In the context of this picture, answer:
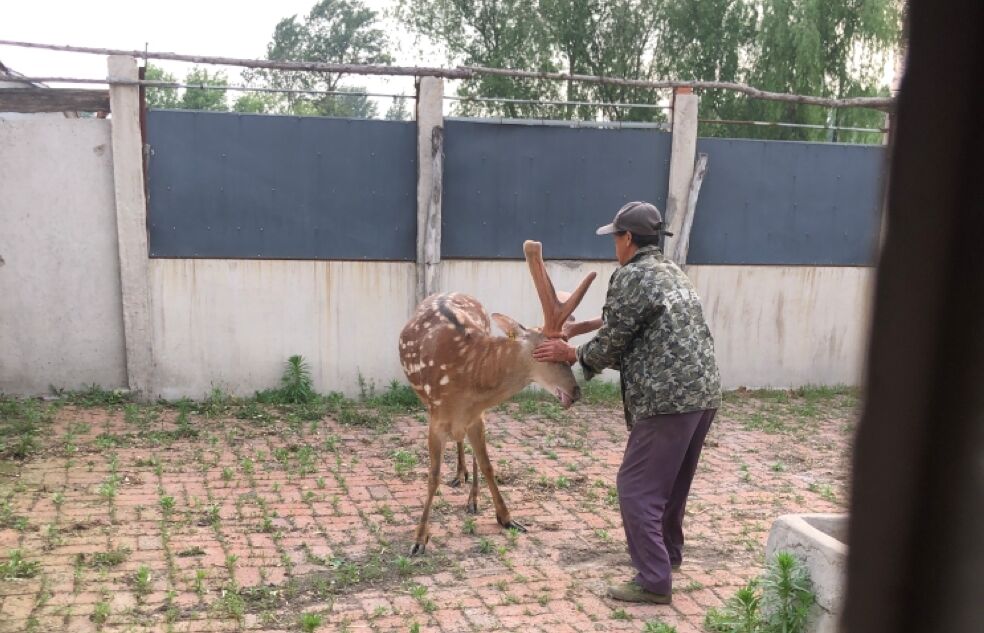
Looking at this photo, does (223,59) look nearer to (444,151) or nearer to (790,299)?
(444,151)

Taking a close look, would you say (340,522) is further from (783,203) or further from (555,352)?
(783,203)

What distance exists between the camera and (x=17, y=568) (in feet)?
14.7

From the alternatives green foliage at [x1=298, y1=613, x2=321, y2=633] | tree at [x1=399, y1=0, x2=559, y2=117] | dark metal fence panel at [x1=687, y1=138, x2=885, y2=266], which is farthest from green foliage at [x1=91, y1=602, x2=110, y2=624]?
tree at [x1=399, y1=0, x2=559, y2=117]

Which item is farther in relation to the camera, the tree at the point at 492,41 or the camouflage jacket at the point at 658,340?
the tree at the point at 492,41

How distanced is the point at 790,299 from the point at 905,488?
9142 millimetres

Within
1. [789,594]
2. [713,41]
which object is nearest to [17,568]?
[789,594]

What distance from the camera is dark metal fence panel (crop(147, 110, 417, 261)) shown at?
8000 mm

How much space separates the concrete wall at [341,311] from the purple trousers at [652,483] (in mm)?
4459

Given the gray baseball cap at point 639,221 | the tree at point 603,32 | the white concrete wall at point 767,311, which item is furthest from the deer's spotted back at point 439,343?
the tree at point 603,32

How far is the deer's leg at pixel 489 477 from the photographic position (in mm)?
5434

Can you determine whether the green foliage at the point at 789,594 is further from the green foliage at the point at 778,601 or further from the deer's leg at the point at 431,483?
the deer's leg at the point at 431,483

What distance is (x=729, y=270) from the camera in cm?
945

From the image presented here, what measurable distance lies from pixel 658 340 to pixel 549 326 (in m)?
0.83

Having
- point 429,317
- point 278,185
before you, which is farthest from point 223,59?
point 429,317
